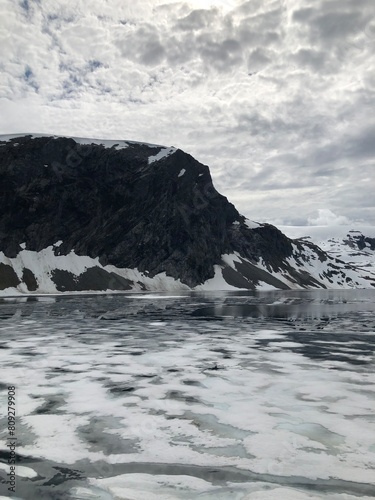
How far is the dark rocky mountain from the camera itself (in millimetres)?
127000

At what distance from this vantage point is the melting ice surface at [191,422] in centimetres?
585

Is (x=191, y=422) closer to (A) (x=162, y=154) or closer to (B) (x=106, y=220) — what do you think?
(B) (x=106, y=220)

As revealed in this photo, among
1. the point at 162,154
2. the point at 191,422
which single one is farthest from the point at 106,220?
the point at 191,422

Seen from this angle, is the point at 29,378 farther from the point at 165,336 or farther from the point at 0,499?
the point at 165,336

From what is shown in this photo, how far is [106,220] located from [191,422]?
141 m

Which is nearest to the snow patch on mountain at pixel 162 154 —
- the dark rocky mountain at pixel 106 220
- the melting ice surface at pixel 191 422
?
the dark rocky mountain at pixel 106 220

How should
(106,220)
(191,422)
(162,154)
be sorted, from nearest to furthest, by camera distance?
(191,422)
(106,220)
(162,154)

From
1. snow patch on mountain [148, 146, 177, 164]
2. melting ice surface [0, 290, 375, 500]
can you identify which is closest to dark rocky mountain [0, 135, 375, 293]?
snow patch on mountain [148, 146, 177, 164]

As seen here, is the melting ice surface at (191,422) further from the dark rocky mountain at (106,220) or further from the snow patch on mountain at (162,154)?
the snow patch on mountain at (162,154)

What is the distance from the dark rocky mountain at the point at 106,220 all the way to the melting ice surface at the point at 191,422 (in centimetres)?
10603

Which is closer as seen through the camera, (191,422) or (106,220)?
(191,422)

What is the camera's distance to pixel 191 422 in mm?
8477

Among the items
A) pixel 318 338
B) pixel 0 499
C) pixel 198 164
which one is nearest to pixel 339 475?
pixel 0 499

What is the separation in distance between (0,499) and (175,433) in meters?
3.35
